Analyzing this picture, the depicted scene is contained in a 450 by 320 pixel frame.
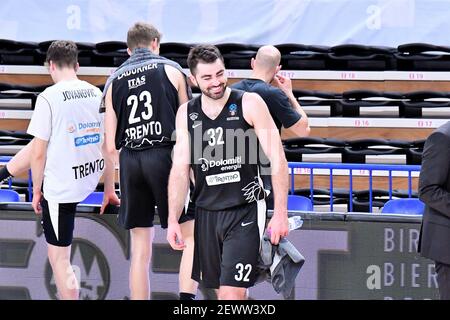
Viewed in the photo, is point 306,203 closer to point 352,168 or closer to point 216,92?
point 352,168

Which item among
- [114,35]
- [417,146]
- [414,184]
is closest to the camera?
[414,184]

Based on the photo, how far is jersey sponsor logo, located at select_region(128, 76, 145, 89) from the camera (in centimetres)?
733

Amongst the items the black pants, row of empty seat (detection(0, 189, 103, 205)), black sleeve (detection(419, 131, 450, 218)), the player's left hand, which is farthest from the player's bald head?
the black pants

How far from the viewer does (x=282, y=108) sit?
7336 mm

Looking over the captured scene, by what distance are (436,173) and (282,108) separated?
1.54 m

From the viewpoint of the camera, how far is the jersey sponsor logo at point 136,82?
24.0 ft

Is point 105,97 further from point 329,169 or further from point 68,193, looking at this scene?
point 329,169

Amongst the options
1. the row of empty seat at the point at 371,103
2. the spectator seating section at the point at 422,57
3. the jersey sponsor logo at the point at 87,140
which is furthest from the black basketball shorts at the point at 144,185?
the spectator seating section at the point at 422,57

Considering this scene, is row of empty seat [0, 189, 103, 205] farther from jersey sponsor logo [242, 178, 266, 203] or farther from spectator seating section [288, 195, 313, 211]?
jersey sponsor logo [242, 178, 266, 203]

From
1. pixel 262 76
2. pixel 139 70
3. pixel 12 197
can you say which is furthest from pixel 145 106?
pixel 12 197

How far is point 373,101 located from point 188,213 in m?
3.90

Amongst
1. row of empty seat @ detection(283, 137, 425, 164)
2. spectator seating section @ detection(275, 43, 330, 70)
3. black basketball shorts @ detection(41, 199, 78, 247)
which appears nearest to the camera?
black basketball shorts @ detection(41, 199, 78, 247)

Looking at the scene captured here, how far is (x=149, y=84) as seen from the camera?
730 cm
